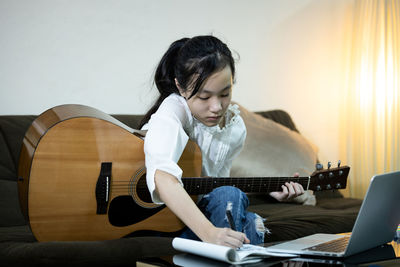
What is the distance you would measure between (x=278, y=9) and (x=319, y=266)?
92.9 inches

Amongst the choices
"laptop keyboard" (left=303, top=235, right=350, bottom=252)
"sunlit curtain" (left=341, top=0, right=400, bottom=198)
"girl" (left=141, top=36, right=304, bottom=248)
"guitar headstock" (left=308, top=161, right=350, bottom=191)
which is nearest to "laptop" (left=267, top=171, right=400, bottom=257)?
"laptop keyboard" (left=303, top=235, right=350, bottom=252)

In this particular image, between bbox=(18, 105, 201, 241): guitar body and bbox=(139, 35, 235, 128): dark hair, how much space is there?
0.22 metres

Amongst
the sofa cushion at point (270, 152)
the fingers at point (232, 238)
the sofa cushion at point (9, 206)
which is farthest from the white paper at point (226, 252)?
the sofa cushion at point (270, 152)

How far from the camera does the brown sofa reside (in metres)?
1.24

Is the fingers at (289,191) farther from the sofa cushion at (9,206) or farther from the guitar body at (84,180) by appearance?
the sofa cushion at (9,206)

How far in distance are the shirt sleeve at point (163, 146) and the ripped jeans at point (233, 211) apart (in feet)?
0.53

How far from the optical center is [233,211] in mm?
1341

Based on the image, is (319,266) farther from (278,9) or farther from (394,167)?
(278,9)

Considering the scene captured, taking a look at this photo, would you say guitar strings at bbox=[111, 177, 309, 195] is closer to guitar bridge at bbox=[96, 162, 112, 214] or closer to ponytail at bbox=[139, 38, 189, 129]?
guitar bridge at bbox=[96, 162, 112, 214]

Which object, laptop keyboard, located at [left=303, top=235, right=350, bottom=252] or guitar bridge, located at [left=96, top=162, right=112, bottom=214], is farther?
guitar bridge, located at [left=96, top=162, right=112, bottom=214]

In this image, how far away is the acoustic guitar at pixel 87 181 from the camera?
143 centimetres

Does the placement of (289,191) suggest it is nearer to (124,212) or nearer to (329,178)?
(329,178)

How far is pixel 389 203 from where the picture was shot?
3.62ft

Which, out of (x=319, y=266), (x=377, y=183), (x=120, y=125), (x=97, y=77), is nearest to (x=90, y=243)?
(x=120, y=125)
